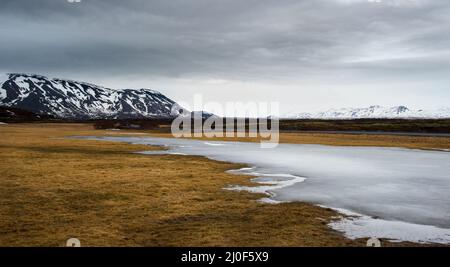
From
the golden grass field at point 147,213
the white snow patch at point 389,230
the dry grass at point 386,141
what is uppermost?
the golden grass field at point 147,213

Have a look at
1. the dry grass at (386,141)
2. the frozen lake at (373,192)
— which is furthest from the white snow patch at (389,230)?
the dry grass at (386,141)

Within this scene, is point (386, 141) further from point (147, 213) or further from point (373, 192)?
point (147, 213)

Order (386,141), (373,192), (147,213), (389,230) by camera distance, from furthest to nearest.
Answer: (386,141), (373,192), (147,213), (389,230)

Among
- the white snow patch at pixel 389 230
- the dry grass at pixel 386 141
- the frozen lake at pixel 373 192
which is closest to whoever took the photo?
the white snow patch at pixel 389 230

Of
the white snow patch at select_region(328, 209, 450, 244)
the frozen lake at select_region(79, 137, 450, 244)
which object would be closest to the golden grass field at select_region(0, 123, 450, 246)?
the white snow patch at select_region(328, 209, 450, 244)

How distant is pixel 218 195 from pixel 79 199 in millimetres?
6220

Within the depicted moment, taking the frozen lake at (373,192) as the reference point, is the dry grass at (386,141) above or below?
below

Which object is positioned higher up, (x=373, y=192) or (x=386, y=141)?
(x=373, y=192)

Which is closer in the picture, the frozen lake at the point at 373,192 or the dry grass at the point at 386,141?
the frozen lake at the point at 373,192

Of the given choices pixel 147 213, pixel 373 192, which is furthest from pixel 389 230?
pixel 147 213

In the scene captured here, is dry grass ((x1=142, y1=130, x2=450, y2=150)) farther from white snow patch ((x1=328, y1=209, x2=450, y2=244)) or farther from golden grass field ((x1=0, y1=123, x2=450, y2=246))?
white snow patch ((x1=328, y1=209, x2=450, y2=244))

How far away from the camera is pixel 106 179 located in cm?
2375

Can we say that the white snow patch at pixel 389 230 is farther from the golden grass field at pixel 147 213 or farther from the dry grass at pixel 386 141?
the dry grass at pixel 386 141
